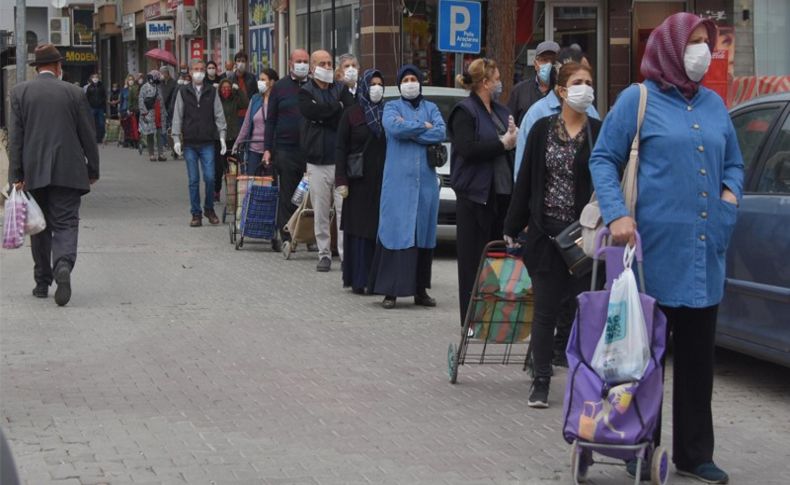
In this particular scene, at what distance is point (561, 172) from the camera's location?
7.79m

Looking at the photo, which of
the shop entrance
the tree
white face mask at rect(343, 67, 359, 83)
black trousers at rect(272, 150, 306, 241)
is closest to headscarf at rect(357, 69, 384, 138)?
white face mask at rect(343, 67, 359, 83)

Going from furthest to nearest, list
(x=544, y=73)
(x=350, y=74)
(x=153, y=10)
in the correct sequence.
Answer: (x=153, y=10)
(x=350, y=74)
(x=544, y=73)

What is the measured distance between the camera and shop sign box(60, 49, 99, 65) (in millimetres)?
56719

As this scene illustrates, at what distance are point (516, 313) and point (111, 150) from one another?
111 ft

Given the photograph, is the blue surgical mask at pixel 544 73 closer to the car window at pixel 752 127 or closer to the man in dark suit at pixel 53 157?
the car window at pixel 752 127

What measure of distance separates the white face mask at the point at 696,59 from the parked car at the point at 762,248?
215cm

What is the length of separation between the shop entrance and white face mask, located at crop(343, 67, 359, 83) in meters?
12.8

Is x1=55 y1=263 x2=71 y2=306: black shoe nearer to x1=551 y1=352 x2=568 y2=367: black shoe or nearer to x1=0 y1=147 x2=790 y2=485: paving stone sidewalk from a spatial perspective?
x1=0 y1=147 x2=790 y2=485: paving stone sidewalk

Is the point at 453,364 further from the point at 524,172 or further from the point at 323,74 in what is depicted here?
the point at 323,74

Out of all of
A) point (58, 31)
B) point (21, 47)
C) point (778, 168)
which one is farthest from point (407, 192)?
point (58, 31)

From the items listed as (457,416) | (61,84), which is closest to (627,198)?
(457,416)

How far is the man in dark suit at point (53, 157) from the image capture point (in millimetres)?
11812

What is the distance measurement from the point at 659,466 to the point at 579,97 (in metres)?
2.19

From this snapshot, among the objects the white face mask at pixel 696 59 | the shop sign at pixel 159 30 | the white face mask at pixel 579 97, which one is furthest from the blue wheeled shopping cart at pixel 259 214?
the shop sign at pixel 159 30
